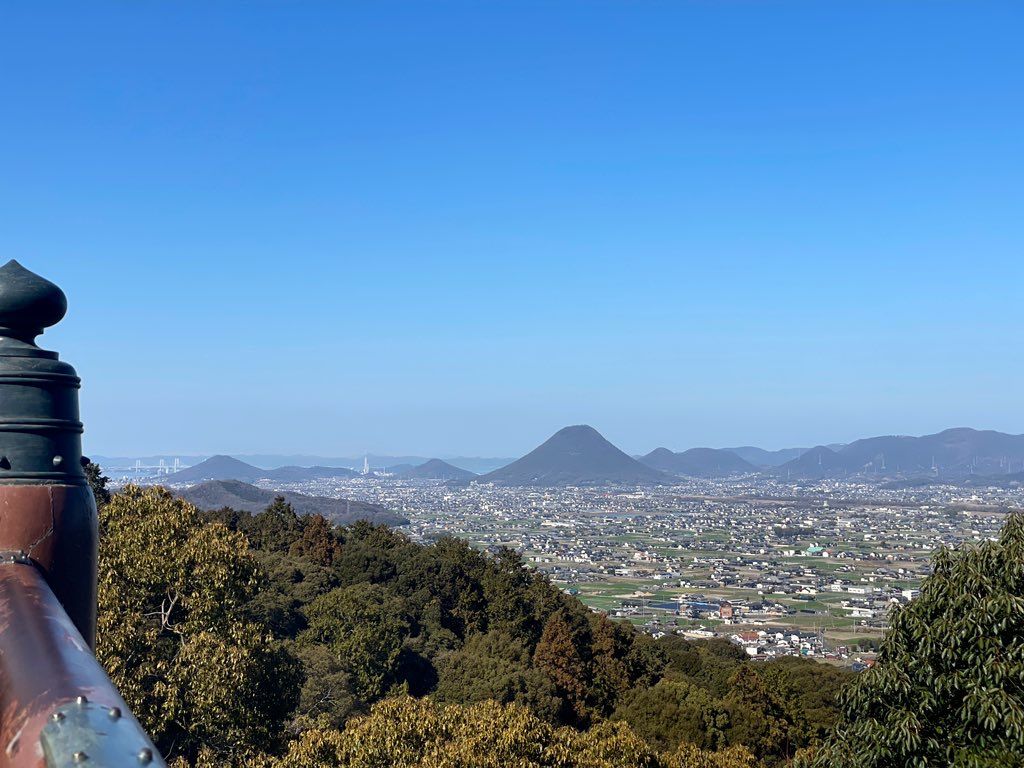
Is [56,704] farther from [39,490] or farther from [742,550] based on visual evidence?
[742,550]

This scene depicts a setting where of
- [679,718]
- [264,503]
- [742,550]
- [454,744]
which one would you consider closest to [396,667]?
[679,718]

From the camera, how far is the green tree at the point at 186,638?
9211 millimetres

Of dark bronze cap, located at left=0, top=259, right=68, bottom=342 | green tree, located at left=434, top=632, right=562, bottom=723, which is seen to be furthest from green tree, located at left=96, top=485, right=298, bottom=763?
green tree, located at left=434, top=632, right=562, bottom=723

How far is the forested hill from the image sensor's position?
965 cm

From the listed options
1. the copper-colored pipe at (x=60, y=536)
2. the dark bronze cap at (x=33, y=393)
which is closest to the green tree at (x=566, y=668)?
the copper-colored pipe at (x=60, y=536)

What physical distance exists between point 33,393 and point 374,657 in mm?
20267

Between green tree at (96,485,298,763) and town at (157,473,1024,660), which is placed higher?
green tree at (96,485,298,763)

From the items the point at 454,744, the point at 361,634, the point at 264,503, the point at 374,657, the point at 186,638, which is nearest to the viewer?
the point at 454,744

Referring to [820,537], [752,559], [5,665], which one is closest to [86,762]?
[5,665]

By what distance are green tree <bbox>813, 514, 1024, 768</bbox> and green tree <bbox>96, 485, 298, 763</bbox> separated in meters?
5.91

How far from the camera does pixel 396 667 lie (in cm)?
2148

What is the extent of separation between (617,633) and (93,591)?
2485 cm

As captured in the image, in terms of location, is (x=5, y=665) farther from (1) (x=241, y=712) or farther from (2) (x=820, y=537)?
(2) (x=820, y=537)

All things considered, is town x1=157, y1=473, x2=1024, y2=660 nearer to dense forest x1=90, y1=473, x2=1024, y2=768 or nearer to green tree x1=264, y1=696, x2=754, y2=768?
dense forest x1=90, y1=473, x2=1024, y2=768
